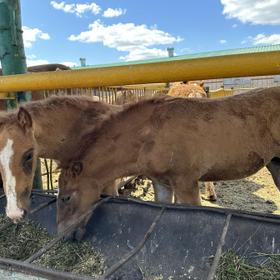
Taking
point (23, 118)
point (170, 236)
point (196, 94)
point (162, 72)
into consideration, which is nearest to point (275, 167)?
point (170, 236)

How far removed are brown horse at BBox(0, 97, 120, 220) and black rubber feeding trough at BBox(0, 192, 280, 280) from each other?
304mm

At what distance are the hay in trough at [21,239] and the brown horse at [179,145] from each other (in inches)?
11.9

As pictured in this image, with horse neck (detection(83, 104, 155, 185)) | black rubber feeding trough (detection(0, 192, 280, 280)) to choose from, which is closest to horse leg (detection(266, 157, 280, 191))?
horse neck (detection(83, 104, 155, 185))

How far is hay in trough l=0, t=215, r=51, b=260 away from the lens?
8.05 ft

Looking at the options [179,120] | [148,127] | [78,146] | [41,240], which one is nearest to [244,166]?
[179,120]

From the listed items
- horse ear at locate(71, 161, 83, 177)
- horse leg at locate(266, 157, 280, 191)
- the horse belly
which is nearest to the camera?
horse ear at locate(71, 161, 83, 177)

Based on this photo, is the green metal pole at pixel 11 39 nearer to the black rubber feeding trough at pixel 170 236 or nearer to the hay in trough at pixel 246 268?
the black rubber feeding trough at pixel 170 236

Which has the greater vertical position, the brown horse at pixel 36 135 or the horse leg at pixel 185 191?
the brown horse at pixel 36 135

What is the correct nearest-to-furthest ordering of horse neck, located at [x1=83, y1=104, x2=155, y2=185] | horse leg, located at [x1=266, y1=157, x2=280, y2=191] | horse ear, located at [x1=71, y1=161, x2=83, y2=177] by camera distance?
horse ear, located at [x1=71, y1=161, x2=83, y2=177] < horse neck, located at [x1=83, y1=104, x2=155, y2=185] < horse leg, located at [x1=266, y1=157, x2=280, y2=191]

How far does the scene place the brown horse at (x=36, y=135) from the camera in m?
2.32

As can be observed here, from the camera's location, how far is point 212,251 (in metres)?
2.14

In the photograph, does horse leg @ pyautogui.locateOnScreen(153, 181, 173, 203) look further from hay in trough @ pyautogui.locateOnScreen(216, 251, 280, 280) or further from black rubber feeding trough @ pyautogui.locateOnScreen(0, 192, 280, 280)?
hay in trough @ pyautogui.locateOnScreen(216, 251, 280, 280)

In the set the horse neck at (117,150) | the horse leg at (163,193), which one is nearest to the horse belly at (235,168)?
the horse leg at (163,193)

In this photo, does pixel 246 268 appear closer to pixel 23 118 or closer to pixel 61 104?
pixel 23 118
